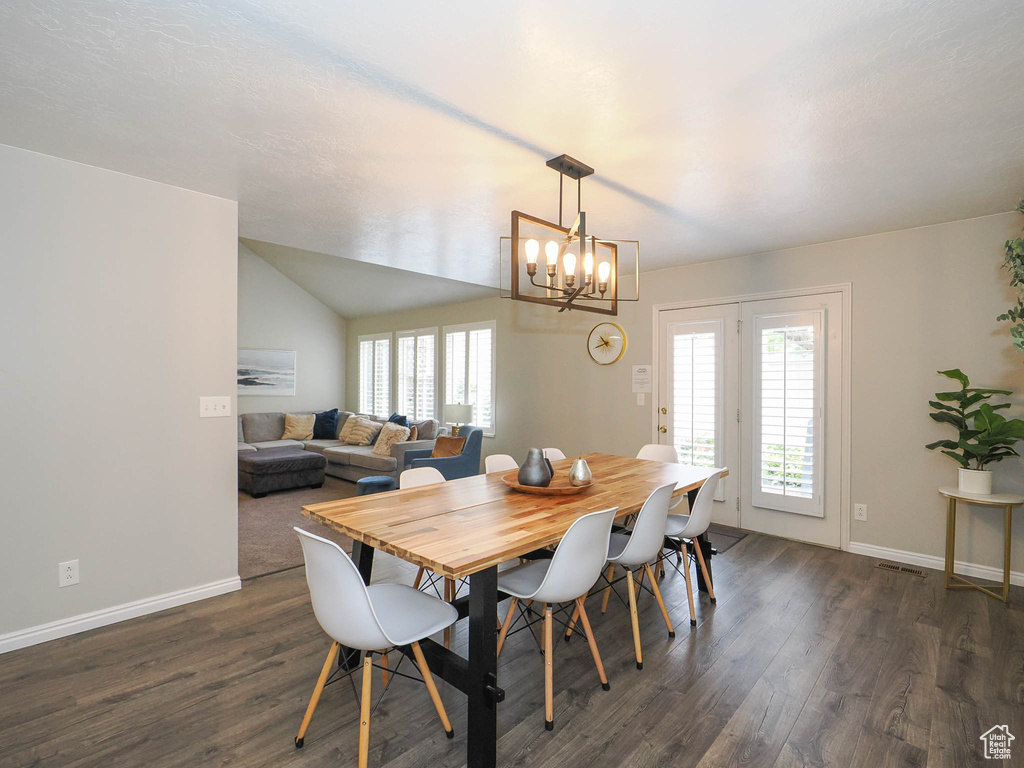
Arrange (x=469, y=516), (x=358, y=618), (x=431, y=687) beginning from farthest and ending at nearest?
(x=469, y=516), (x=431, y=687), (x=358, y=618)

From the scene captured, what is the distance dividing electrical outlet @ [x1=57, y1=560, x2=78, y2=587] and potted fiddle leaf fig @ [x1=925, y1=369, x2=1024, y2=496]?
508 centimetres

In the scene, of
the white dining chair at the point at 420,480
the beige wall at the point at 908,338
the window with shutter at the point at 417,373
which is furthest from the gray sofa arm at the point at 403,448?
the beige wall at the point at 908,338

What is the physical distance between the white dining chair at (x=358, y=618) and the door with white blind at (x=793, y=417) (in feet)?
11.2

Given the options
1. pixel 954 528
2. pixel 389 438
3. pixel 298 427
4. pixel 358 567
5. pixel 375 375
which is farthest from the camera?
pixel 375 375

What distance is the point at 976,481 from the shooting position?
317 centimetres

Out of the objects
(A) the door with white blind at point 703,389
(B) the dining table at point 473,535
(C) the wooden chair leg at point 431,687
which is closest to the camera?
(B) the dining table at point 473,535

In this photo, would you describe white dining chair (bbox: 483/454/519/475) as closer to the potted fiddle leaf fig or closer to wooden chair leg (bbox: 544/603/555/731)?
wooden chair leg (bbox: 544/603/555/731)

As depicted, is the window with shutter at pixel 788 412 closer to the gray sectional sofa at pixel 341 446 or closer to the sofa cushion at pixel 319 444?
the gray sectional sofa at pixel 341 446

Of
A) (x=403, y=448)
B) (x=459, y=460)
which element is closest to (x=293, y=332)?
(x=403, y=448)

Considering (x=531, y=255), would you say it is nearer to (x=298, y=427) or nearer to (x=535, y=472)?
(x=535, y=472)

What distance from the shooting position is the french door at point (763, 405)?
13.2 feet

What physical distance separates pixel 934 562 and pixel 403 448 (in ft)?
16.4

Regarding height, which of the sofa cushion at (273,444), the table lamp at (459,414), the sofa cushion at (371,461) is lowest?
the sofa cushion at (371,461)

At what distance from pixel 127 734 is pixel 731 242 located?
451cm
